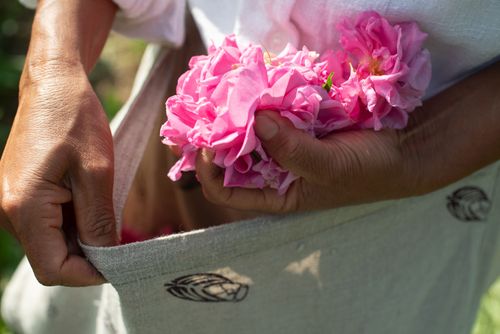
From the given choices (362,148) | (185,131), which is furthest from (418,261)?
(185,131)

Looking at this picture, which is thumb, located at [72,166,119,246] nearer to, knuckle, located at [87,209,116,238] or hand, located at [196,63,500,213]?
knuckle, located at [87,209,116,238]

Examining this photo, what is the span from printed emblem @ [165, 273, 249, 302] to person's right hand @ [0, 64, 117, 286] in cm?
12

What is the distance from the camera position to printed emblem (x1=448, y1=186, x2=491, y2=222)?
1169mm

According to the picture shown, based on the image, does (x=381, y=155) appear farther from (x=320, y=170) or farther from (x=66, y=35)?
(x=66, y=35)

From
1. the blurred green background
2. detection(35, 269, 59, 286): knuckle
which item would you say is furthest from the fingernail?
the blurred green background

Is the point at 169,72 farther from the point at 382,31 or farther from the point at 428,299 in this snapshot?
the point at 428,299

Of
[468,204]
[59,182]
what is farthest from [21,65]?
[468,204]

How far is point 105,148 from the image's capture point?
0.93 m

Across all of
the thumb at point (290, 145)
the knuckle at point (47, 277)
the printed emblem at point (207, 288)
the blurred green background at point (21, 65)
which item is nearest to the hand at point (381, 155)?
the thumb at point (290, 145)

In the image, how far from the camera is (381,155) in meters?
0.94

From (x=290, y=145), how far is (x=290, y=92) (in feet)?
0.23

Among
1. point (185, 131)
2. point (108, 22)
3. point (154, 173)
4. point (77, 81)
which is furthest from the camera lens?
point (154, 173)

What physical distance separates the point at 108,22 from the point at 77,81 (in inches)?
8.5

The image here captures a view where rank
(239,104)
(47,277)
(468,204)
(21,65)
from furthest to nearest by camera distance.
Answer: (21,65)
(468,204)
(47,277)
(239,104)
